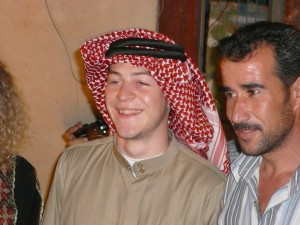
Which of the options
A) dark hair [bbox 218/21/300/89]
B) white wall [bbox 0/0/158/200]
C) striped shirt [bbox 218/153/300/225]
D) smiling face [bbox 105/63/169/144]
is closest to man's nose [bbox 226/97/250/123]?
dark hair [bbox 218/21/300/89]

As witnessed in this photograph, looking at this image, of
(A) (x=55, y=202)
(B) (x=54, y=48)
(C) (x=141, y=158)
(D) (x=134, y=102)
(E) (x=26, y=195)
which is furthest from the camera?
(B) (x=54, y=48)

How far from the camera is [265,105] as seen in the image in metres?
2.01

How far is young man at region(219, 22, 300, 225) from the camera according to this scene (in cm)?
201

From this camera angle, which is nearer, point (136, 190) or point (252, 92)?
point (252, 92)

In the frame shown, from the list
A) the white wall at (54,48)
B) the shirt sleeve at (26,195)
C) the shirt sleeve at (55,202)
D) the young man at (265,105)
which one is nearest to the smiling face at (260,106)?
the young man at (265,105)

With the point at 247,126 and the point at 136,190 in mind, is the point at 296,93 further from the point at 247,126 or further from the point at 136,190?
the point at 136,190

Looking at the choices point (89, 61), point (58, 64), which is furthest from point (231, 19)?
point (89, 61)

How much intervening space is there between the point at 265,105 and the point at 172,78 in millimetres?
477

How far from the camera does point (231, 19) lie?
4.24 m

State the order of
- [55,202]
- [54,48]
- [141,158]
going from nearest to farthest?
[141,158] → [55,202] → [54,48]

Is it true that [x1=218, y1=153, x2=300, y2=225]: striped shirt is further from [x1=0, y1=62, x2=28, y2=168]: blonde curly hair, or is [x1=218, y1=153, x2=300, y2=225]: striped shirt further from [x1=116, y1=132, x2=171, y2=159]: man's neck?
[x1=0, y1=62, x2=28, y2=168]: blonde curly hair

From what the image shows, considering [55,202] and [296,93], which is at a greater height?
[296,93]

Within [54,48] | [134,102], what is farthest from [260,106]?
[54,48]

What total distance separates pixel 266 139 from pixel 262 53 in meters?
0.34
